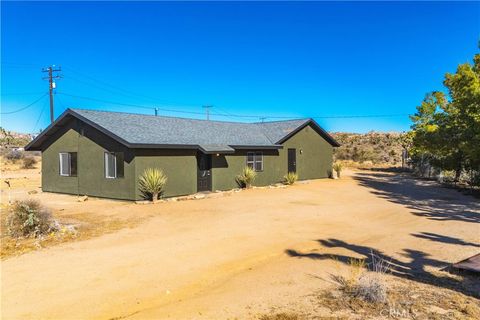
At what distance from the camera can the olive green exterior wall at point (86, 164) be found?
16625 millimetres

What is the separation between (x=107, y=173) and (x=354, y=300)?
46.9 feet

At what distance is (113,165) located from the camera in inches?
678

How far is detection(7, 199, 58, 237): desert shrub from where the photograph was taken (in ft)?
31.4

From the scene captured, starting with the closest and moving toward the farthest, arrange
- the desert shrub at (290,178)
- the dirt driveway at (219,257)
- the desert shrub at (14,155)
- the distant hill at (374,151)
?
the dirt driveway at (219,257), the desert shrub at (290,178), the desert shrub at (14,155), the distant hill at (374,151)

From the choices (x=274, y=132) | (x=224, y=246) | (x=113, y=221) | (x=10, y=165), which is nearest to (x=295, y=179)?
(x=274, y=132)

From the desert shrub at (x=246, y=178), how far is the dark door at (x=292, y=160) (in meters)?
4.16

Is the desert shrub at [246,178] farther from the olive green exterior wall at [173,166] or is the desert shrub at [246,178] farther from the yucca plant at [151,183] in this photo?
the yucca plant at [151,183]

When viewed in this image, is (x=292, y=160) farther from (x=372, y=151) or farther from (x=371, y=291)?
(x=372, y=151)

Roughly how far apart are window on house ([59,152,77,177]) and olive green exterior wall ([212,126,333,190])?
696cm

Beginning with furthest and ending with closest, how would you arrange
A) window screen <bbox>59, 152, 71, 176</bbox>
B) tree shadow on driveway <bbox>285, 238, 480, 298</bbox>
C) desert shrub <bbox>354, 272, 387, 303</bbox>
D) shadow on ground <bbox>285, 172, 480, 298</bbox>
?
window screen <bbox>59, 152, 71, 176</bbox> < shadow on ground <bbox>285, 172, 480, 298</bbox> < tree shadow on driveway <bbox>285, 238, 480, 298</bbox> < desert shrub <bbox>354, 272, 387, 303</bbox>

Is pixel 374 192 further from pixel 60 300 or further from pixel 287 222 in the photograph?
pixel 60 300

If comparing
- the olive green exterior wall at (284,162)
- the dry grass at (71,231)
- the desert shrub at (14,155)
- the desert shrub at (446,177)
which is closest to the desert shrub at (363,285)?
the dry grass at (71,231)

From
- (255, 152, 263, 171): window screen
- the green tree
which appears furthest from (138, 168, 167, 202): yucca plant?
the green tree

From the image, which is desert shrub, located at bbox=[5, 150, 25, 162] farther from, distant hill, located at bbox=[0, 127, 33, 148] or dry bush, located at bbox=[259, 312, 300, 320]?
dry bush, located at bbox=[259, 312, 300, 320]
